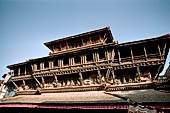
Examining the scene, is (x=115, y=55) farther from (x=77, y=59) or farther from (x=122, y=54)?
(x=77, y=59)

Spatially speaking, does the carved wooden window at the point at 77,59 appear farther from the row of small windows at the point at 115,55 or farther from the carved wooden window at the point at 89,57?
the carved wooden window at the point at 89,57

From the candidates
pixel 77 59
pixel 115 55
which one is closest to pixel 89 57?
pixel 77 59

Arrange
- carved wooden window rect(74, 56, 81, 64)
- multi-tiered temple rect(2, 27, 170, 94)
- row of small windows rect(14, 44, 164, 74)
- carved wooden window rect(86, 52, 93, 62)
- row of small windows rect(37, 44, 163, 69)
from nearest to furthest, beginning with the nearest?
multi-tiered temple rect(2, 27, 170, 94), row of small windows rect(14, 44, 164, 74), row of small windows rect(37, 44, 163, 69), carved wooden window rect(86, 52, 93, 62), carved wooden window rect(74, 56, 81, 64)

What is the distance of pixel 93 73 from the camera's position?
615 inches

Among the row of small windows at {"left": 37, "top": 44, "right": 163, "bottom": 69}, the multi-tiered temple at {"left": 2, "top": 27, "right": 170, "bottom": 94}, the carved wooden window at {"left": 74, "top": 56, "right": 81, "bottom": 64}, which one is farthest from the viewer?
the carved wooden window at {"left": 74, "top": 56, "right": 81, "bottom": 64}

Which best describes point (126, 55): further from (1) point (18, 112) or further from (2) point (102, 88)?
(1) point (18, 112)

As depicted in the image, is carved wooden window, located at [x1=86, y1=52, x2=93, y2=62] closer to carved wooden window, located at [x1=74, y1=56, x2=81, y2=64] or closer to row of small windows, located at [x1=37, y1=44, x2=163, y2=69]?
row of small windows, located at [x1=37, y1=44, x2=163, y2=69]

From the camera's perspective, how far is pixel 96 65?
1499cm

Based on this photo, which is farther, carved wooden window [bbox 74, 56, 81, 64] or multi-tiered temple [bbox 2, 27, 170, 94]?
carved wooden window [bbox 74, 56, 81, 64]

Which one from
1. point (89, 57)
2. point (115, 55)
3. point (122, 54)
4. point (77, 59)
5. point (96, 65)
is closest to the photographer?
point (96, 65)

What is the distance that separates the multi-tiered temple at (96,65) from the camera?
13500 millimetres

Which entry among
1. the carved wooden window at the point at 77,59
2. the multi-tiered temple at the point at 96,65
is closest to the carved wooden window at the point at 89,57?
the multi-tiered temple at the point at 96,65

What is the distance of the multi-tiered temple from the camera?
13.5 metres

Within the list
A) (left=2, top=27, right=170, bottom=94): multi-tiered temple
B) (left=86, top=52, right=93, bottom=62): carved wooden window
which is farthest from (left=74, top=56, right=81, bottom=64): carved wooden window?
(left=86, top=52, right=93, bottom=62): carved wooden window
